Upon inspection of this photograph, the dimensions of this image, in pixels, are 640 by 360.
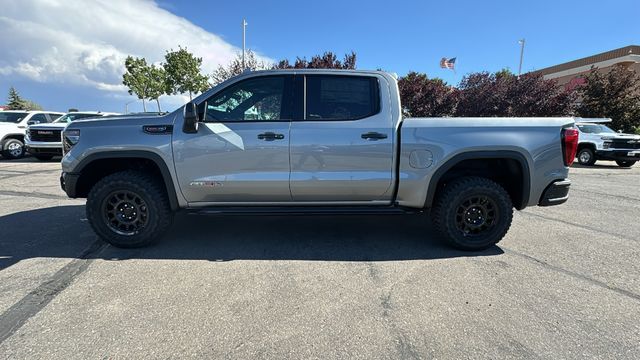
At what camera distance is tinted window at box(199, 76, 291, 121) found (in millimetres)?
3982

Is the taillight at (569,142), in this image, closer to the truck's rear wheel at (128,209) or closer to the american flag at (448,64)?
the truck's rear wheel at (128,209)

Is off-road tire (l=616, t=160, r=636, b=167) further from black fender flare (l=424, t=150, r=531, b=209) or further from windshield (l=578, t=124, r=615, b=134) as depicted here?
black fender flare (l=424, t=150, r=531, b=209)

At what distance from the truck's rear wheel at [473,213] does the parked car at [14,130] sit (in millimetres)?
15209

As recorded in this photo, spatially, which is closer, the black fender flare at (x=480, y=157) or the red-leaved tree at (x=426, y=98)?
the black fender flare at (x=480, y=157)

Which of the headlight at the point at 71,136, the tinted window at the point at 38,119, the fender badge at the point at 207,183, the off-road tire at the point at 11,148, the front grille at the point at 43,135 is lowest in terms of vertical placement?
the off-road tire at the point at 11,148

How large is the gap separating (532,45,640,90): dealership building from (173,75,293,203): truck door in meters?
28.8

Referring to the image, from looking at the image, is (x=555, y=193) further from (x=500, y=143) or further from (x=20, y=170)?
(x=20, y=170)

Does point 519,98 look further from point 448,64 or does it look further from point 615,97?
point 448,64

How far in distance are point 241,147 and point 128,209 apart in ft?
4.80

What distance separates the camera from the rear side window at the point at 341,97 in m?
4.02

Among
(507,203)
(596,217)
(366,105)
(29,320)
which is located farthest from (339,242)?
(596,217)

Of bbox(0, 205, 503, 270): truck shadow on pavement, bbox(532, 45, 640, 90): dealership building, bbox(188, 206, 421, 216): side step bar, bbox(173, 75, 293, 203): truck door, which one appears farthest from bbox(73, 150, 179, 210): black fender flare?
bbox(532, 45, 640, 90): dealership building

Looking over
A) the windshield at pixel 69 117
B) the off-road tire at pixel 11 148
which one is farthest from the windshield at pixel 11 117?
the windshield at pixel 69 117

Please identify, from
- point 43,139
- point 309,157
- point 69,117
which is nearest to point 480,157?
point 309,157
